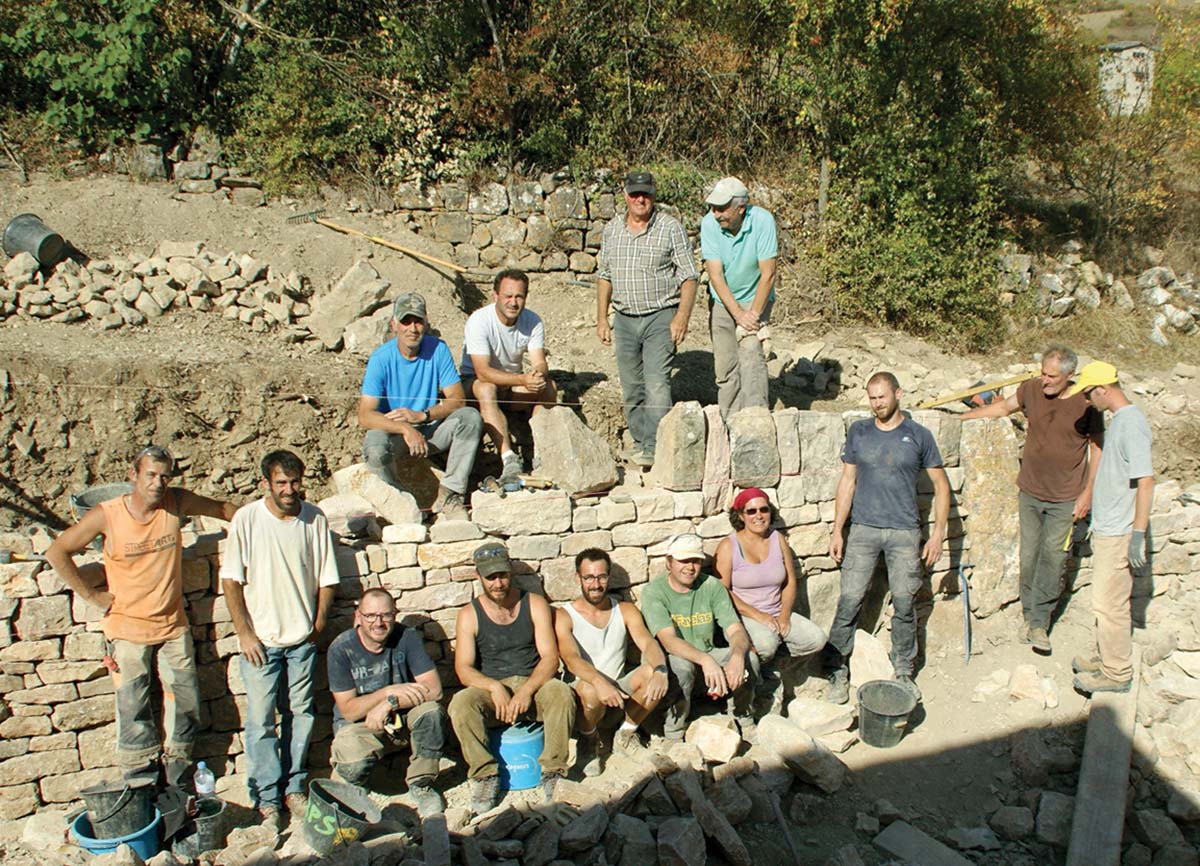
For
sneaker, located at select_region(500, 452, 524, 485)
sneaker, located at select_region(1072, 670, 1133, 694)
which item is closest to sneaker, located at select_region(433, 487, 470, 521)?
sneaker, located at select_region(500, 452, 524, 485)

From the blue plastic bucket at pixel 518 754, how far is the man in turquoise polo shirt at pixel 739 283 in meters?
2.86

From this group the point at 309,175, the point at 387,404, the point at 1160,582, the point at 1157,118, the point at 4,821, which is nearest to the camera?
the point at 4,821

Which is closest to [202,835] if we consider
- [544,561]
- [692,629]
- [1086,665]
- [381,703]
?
[381,703]

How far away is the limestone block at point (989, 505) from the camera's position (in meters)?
7.34

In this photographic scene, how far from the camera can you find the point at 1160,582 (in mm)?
7934

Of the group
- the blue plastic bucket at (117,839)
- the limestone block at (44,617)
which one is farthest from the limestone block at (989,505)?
the limestone block at (44,617)

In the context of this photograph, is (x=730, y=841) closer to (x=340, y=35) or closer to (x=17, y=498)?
(x=17, y=498)

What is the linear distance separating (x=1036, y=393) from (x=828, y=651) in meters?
2.31

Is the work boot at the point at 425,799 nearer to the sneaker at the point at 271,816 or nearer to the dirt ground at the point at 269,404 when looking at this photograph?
the sneaker at the point at 271,816

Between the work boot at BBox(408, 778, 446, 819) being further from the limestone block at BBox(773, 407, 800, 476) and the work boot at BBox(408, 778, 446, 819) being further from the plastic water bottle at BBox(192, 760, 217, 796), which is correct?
the limestone block at BBox(773, 407, 800, 476)

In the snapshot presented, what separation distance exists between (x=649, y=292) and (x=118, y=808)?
14.9 ft

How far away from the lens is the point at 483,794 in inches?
214

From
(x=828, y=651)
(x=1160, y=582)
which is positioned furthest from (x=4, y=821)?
(x=1160, y=582)

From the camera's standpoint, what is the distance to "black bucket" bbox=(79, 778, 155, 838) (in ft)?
16.7
